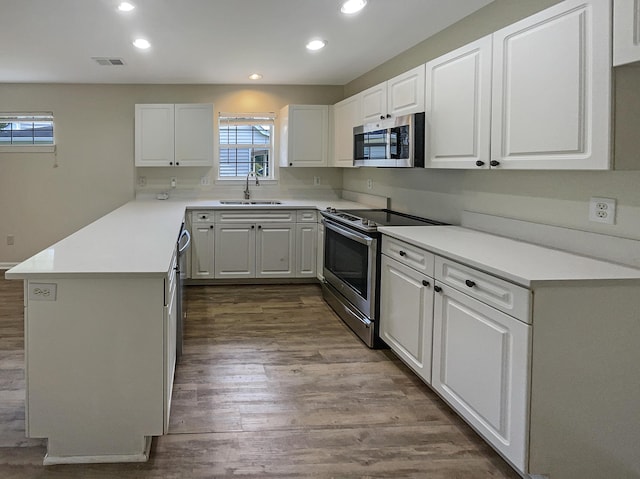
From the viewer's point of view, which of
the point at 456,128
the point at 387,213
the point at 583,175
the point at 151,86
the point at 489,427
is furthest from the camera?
the point at 151,86

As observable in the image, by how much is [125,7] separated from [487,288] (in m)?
2.68

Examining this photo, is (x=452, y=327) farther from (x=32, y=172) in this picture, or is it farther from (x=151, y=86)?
(x=32, y=172)

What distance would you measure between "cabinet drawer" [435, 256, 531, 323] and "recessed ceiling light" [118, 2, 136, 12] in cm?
233

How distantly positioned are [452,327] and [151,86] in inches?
190

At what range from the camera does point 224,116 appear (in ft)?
20.9

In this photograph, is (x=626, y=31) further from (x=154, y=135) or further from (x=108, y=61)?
(x=154, y=135)

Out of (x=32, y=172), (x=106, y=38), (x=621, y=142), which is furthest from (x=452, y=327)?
(x=32, y=172)

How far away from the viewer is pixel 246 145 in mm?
6520

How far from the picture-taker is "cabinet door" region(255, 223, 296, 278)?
18.5ft

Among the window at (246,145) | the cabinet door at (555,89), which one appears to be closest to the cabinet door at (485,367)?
the cabinet door at (555,89)

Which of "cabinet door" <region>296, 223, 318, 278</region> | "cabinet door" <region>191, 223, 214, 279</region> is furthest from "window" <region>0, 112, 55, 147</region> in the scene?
"cabinet door" <region>296, 223, 318, 278</region>

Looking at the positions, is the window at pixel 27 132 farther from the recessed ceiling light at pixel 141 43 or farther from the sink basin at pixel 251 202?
the recessed ceiling light at pixel 141 43

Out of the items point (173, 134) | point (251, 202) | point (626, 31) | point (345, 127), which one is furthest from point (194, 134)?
point (626, 31)

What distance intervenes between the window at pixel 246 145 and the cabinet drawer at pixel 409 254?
3.32m
